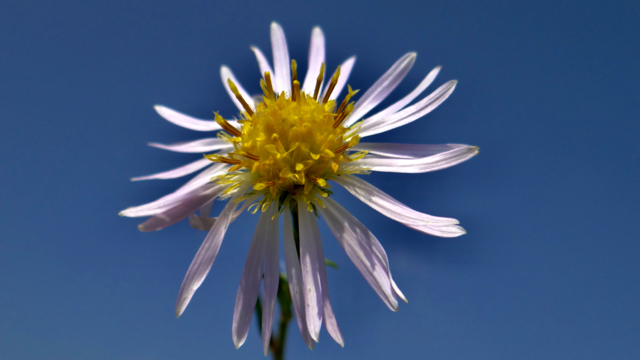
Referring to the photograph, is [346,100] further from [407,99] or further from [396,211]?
[396,211]

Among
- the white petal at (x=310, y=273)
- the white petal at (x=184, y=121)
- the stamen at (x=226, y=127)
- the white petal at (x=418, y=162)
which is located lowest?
the white petal at (x=310, y=273)

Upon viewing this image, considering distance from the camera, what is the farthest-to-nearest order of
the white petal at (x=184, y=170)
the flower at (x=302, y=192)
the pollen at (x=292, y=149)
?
1. the white petal at (x=184, y=170)
2. the pollen at (x=292, y=149)
3. the flower at (x=302, y=192)

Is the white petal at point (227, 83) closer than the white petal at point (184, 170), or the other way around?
the white petal at point (184, 170)

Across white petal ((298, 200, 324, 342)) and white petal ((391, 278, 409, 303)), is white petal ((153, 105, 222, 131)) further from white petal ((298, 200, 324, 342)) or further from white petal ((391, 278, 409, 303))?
white petal ((391, 278, 409, 303))

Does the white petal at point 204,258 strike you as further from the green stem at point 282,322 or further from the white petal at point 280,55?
the white petal at point 280,55

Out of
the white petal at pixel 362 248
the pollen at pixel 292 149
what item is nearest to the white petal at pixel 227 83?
the pollen at pixel 292 149

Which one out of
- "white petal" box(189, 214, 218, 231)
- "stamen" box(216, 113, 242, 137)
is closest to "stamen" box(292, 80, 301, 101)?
"stamen" box(216, 113, 242, 137)
